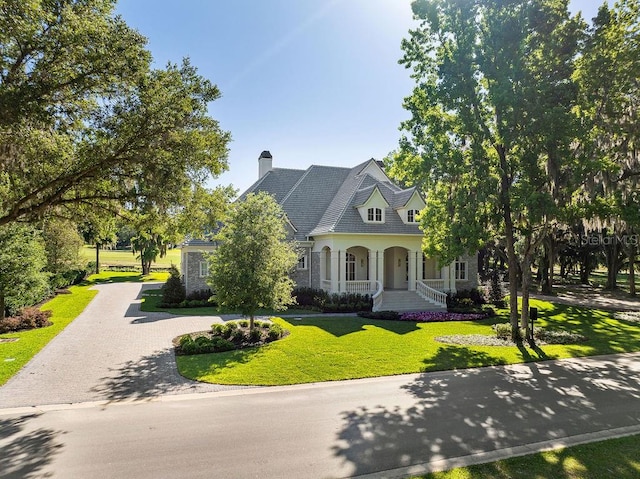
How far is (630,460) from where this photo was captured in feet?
20.3

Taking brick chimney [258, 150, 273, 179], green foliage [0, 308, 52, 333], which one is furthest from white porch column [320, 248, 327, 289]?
green foliage [0, 308, 52, 333]

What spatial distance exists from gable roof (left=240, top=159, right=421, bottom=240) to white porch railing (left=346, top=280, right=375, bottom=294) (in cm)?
319

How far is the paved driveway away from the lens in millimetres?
9445

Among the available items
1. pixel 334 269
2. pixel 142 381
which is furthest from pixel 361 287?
pixel 142 381

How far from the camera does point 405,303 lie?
80.2ft

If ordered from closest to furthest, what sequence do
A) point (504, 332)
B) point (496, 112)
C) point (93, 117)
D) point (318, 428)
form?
point (318, 428) → point (93, 117) → point (496, 112) → point (504, 332)

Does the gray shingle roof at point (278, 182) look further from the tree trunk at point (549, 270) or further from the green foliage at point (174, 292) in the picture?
the tree trunk at point (549, 270)

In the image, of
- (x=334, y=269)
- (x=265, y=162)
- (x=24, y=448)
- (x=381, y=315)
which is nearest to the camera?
(x=24, y=448)

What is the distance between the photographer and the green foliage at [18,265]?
A: 1694 cm

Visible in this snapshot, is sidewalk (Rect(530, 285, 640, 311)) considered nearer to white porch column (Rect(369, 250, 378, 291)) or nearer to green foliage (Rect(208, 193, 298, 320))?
white porch column (Rect(369, 250, 378, 291))

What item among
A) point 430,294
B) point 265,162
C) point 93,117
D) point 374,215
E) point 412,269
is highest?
point 265,162

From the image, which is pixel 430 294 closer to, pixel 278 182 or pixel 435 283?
pixel 435 283

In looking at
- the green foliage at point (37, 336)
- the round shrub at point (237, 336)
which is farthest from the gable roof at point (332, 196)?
the green foliage at point (37, 336)

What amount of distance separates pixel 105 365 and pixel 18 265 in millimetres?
8917
